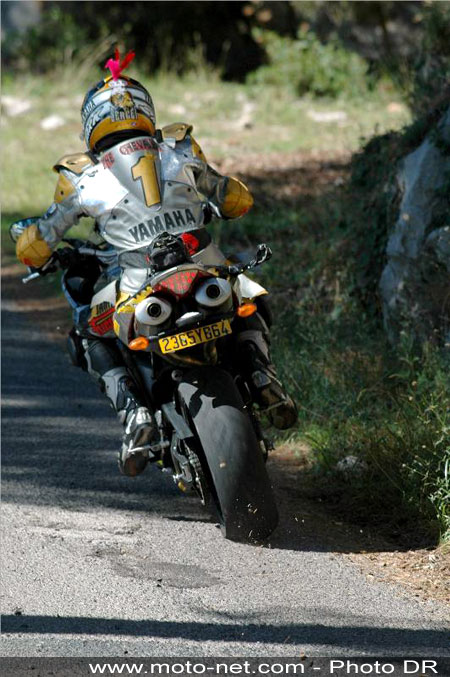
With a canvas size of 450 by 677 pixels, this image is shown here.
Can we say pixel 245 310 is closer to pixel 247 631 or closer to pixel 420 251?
pixel 247 631

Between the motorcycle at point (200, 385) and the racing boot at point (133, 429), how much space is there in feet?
0.20

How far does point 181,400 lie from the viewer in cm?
533

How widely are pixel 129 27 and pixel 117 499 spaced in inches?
769

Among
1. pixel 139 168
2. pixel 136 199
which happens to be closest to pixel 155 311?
pixel 136 199

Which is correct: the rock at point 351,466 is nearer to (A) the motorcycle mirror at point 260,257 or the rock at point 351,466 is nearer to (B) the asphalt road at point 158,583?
(B) the asphalt road at point 158,583

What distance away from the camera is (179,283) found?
5141 millimetres

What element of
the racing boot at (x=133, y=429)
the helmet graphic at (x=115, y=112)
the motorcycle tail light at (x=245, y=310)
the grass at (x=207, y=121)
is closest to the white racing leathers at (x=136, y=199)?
the helmet graphic at (x=115, y=112)

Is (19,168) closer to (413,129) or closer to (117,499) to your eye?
(413,129)

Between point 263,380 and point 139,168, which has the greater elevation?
point 139,168

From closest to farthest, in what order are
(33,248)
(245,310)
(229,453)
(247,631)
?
(247,631) → (229,453) → (245,310) → (33,248)

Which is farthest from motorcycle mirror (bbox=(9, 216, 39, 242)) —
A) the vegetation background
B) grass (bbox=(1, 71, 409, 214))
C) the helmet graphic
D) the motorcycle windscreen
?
grass (bbox=(1, 71, 409, 214))

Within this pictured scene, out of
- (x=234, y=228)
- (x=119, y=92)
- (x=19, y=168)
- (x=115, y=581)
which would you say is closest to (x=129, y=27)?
(x=19, y=168)

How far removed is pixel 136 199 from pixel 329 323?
9.61ft

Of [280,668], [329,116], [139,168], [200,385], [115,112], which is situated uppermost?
[115,112]
